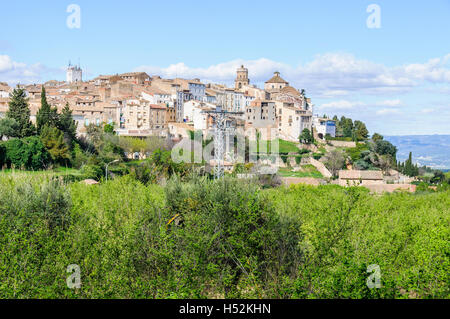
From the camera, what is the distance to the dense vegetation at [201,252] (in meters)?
10.4

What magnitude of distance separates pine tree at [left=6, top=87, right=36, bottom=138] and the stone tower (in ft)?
206

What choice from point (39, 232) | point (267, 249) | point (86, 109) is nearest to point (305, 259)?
point (267, 249)

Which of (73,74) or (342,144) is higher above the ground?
(73,74)

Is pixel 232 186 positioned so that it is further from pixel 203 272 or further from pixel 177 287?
pixel 177 287

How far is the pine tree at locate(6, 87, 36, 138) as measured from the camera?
43312 millimetres

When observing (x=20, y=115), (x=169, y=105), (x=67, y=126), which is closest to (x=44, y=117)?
(x=20, y=115)

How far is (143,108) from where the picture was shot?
227 ft

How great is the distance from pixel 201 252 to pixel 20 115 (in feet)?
124

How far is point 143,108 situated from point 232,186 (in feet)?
186

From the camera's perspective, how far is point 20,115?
147 feet

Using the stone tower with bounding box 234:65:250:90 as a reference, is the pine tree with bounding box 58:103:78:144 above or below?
below

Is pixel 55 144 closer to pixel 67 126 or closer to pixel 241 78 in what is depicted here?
pixel 67 126

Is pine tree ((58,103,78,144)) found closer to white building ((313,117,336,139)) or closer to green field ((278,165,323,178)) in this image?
green field ((278,165,323,178))

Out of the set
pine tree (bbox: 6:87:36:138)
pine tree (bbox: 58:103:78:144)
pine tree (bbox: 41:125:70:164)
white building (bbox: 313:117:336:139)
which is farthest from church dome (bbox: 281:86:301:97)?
pine tree (bbox: 41:125:70:164)
